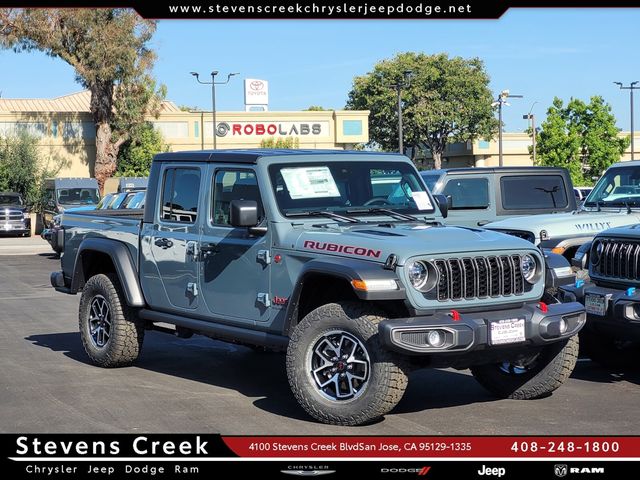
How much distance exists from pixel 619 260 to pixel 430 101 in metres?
64.7

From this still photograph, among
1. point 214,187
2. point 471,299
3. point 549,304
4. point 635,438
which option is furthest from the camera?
point 214,187

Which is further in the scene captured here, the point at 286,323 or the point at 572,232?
the point at 572,232

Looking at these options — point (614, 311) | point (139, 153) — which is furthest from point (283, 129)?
point (614, 311)

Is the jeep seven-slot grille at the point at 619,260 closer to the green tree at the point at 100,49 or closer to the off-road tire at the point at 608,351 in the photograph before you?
the off-road tire at the point at 608,351

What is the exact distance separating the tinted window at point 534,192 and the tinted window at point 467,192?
0.28 metres

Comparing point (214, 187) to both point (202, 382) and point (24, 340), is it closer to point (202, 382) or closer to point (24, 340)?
point (202, 382)

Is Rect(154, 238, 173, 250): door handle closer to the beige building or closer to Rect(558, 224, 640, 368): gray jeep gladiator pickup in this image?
Rect(558, 224, 640, 368): gray jeep gladiator pickup

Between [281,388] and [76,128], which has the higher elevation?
[76,128]

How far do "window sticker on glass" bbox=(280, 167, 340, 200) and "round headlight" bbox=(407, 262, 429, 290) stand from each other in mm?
1406

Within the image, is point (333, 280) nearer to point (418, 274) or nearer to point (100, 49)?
point (418, 274)

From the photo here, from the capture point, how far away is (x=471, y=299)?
6828mm

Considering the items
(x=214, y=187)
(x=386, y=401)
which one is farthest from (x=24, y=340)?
(x=386, y=401)

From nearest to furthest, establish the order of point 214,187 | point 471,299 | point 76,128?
1. point 471,299
2. point 214,187
3. point 76,128

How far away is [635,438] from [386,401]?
5.44ft
